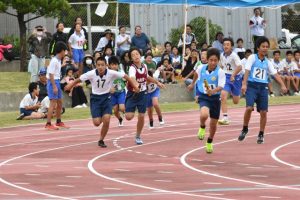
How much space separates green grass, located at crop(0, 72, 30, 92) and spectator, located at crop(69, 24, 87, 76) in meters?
1.67

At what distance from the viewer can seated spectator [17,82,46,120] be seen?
87.8 ft

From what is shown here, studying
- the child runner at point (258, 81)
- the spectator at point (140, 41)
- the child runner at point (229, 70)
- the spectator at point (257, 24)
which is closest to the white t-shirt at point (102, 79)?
the child runner at point (258, 81)

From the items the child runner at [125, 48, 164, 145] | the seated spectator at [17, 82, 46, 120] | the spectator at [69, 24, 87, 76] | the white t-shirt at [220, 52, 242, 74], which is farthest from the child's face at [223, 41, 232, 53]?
the spectator at [69, 24, 87, 76]

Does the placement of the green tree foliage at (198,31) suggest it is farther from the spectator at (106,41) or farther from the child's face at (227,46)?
the child's face at (227,46)

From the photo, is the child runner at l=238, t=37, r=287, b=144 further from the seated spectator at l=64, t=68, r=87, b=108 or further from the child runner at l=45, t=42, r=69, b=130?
the seated spectator at l=64, t=68, r=87, b=108

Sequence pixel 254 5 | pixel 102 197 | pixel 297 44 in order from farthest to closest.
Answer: pixel 297 44, pixel 254 5, pixel 102 197

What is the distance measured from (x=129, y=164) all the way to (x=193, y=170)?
4.50 ft

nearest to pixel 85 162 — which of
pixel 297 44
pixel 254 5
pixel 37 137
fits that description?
pixel 37 137

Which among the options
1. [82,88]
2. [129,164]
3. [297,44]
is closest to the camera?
[129,164]

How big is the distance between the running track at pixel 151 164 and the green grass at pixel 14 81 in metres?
7.91

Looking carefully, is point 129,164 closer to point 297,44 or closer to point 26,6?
point 26,6

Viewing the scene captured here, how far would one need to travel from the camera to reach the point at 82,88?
99.6ft

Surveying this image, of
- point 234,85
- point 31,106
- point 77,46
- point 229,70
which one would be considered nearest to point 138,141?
point 229,70

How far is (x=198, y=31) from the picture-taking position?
1549 inches
